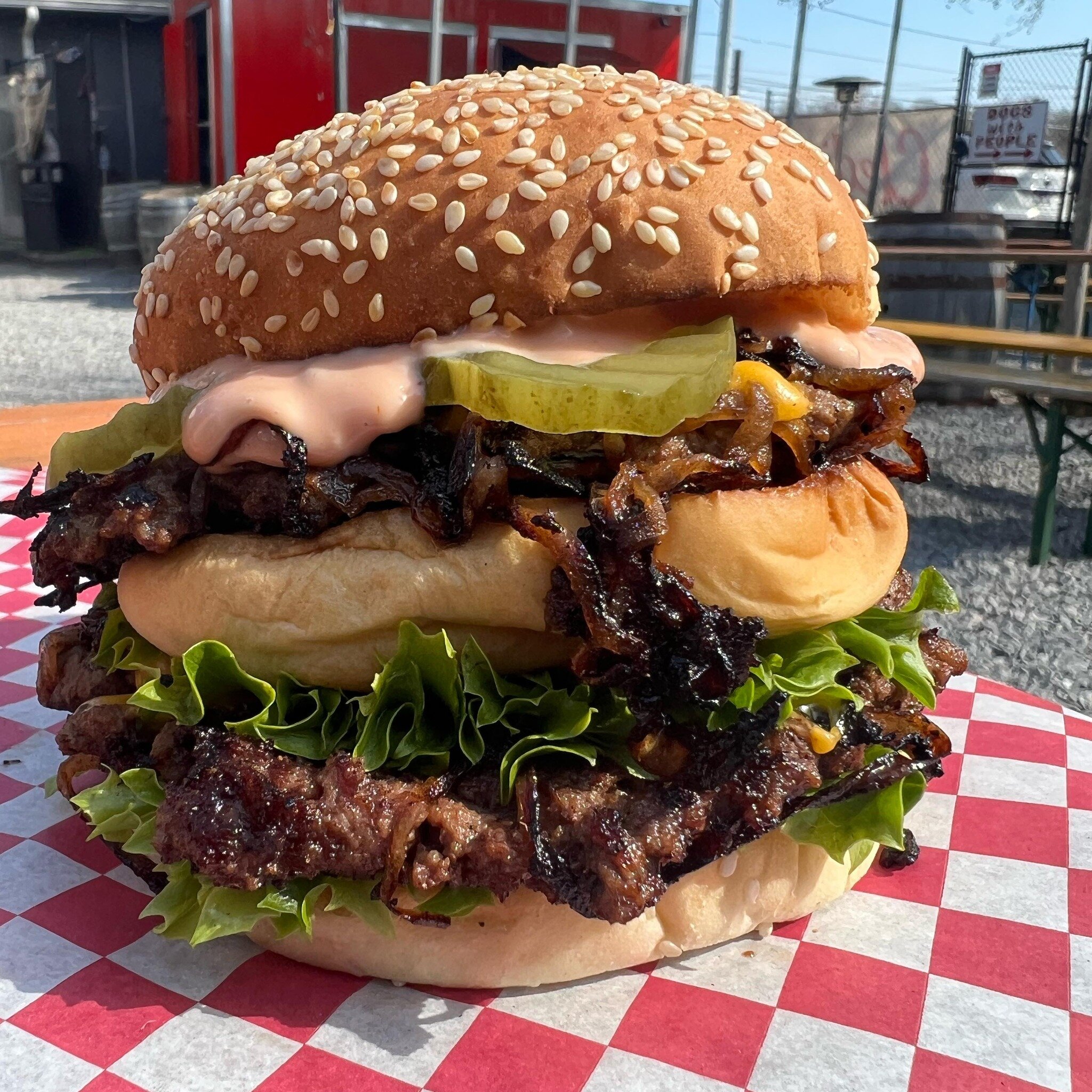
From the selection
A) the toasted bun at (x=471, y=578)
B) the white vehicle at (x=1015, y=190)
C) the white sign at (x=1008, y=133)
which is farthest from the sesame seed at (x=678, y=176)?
the white sign at (x=1008, y=133)

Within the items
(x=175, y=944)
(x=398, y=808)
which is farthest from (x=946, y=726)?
(x=175, y=944)

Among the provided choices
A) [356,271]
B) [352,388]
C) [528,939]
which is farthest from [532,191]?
[528,939]

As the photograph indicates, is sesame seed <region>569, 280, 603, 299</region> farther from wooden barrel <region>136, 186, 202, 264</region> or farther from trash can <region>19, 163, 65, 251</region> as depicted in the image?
trash can <region>19, 163, 65, 251</region>

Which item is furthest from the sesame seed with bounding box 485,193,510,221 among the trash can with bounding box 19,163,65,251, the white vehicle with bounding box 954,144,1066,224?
the trash can with bounding box 19,163,65,251

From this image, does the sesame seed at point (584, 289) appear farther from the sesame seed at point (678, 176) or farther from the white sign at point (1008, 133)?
the white sign at point (1008, 133)

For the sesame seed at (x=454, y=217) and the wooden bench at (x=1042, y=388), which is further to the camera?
the wooden bench at (x=1042, y=388)
